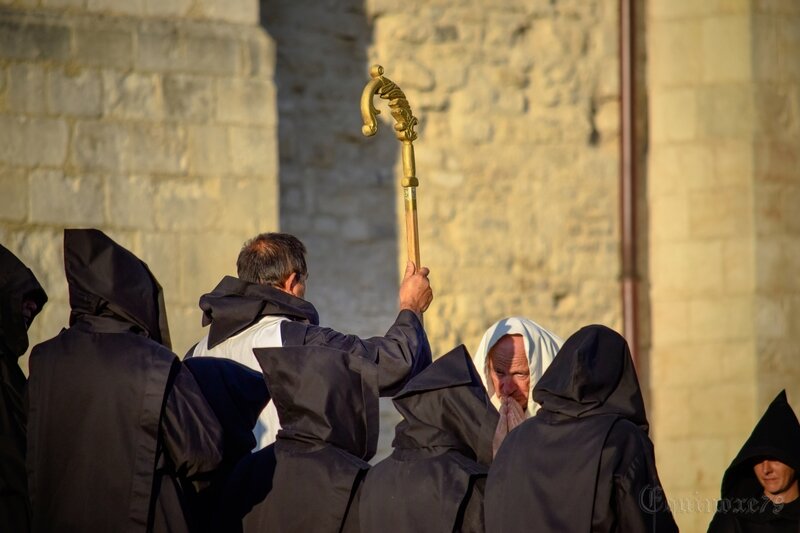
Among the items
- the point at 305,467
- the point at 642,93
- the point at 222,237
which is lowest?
the point at 305,467

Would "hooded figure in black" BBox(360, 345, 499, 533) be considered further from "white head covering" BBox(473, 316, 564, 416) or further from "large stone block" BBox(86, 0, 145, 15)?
"large stone block" BBox(86, 0, 145, 15)

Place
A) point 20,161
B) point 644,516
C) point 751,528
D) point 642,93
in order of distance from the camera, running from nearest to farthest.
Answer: point 644,516, point 751,528, point 20,161, point 642,93

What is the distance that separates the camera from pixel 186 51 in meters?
8.90

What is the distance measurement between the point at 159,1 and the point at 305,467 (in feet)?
13.5

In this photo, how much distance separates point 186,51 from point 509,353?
3.33 meters

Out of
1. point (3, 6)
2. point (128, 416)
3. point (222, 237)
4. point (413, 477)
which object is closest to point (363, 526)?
point (413, 477)

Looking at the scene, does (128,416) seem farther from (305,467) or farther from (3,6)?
(3,6)

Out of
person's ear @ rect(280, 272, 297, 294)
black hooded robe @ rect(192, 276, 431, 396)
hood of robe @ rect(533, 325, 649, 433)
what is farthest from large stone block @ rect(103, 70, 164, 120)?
hood of robe @ rect(533, 325, 649, 433)

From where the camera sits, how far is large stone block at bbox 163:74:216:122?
887cm

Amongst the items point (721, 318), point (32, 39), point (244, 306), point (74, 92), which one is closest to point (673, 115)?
point (721, 318)

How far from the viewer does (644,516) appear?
4809mm

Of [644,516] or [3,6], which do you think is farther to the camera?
[3,6]

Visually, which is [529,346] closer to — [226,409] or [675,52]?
[226,409]

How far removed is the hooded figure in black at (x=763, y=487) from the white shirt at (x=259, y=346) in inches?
70.8
